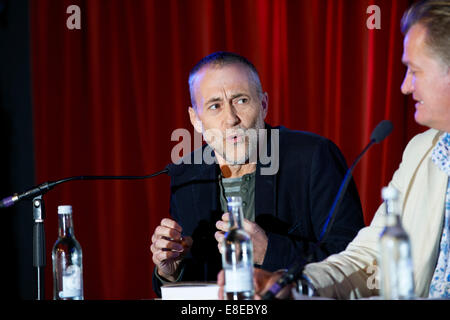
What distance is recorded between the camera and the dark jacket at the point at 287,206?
6.15 ft

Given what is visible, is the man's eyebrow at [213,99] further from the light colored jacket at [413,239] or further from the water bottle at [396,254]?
the water bottle at [396,254]

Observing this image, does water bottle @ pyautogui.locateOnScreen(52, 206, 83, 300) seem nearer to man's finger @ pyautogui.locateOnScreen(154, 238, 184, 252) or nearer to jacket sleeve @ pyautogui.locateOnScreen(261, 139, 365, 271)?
man's finger @ pyautogui.locateOnScreen(154, 238, 184, 252)

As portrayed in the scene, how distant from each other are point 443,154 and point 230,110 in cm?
82

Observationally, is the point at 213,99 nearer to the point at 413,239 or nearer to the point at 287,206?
the point at 287,206

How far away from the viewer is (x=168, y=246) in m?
1.83

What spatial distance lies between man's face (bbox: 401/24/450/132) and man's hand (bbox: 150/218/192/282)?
79 cm

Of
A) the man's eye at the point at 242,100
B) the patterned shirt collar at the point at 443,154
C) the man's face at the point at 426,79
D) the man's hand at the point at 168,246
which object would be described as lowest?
the man's hand at the point at 168,246

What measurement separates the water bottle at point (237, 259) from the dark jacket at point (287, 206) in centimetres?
53

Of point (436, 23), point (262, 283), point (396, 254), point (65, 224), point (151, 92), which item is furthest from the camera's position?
point (151, 92)

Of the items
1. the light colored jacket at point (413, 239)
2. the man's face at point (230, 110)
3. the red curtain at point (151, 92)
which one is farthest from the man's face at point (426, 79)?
the red curtain at point (151, 92)

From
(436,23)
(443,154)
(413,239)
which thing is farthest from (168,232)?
(436,23)

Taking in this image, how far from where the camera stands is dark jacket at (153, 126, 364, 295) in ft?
6.15

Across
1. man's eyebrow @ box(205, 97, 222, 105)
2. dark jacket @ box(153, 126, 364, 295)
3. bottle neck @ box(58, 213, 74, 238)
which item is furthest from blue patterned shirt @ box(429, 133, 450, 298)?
bottle neck @ box(58, 213, 74, 238)
